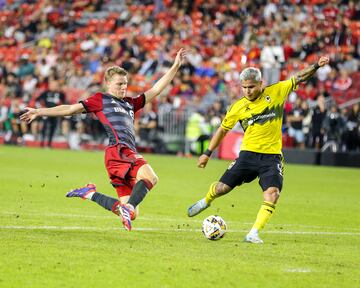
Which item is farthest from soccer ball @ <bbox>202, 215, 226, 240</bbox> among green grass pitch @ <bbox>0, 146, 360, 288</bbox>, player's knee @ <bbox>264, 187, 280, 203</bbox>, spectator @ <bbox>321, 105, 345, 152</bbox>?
spectator @ <bbox>321, 105, 345, 152</bbox>

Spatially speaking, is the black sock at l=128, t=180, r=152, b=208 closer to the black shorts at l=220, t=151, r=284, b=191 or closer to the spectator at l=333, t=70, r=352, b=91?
the black shorts at l=220, t=151, r=284, b=191

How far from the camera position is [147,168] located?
1003cm

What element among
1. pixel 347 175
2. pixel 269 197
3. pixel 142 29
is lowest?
pixel 347 175

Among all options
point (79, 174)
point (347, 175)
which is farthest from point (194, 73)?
point (79, 174)

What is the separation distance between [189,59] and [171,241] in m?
21.9

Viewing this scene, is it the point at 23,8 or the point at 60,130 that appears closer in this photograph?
the point at 60,130

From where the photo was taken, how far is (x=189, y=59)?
3125 cm

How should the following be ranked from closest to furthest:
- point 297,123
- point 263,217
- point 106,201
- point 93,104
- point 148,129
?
1. point 263,217
2. point 93,104
3. point 106,201
4. point 297,123
5. point 148,129

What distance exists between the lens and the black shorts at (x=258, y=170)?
10.1 metres

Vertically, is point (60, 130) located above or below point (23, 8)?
below

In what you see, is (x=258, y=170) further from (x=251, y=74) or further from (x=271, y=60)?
(x=271, y=60)

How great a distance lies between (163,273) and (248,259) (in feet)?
4.12

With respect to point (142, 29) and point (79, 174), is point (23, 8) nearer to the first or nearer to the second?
point (142, 29)

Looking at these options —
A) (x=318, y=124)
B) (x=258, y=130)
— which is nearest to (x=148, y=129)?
(x=318, y=124)
